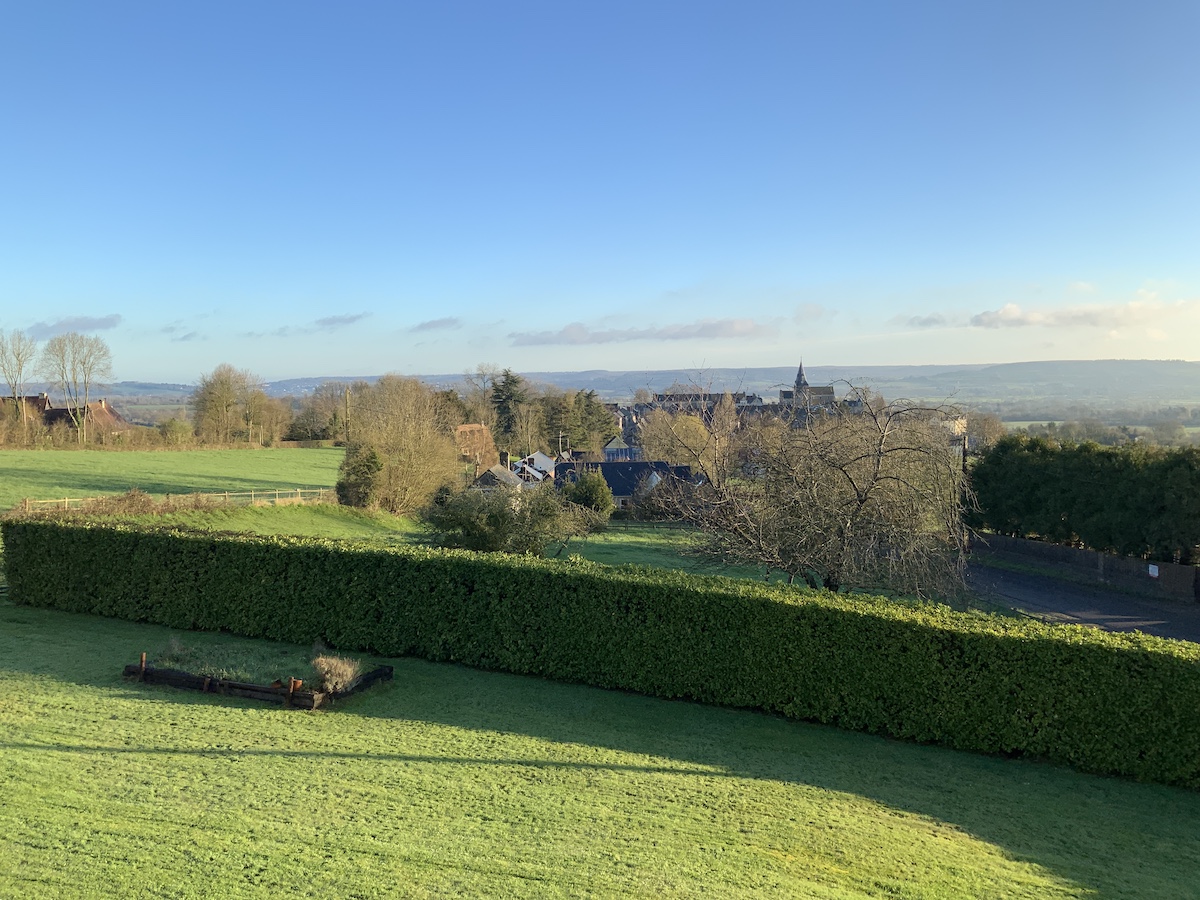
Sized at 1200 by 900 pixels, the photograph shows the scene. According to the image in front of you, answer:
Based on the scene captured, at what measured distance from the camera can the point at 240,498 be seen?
34.3 meters

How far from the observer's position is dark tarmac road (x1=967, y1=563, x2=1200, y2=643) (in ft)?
75.5

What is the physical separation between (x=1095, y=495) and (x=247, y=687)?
3081cm

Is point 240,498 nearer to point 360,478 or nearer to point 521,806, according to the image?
point 360,478

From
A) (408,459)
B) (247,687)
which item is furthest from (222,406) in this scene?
(247,687)

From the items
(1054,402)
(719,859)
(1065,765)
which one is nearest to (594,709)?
(719,859)

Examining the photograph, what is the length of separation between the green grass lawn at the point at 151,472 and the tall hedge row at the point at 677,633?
2263 cm

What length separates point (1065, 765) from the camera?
33.0ft

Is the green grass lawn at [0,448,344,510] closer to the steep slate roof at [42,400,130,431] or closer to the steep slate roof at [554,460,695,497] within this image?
the steep slate roof at [42,400,130,431]

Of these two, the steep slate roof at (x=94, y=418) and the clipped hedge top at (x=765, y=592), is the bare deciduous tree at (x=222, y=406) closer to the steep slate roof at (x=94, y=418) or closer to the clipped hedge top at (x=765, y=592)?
the steep slate roof at (x=94, y=418)

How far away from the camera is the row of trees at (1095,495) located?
1026 inches

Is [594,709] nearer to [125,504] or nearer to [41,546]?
[41,546]

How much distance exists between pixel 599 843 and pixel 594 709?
4.82 m

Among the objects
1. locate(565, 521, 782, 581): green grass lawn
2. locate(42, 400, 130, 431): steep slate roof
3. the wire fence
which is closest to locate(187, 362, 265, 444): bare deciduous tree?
locate(42, 400, 130, 431): steep slate roof

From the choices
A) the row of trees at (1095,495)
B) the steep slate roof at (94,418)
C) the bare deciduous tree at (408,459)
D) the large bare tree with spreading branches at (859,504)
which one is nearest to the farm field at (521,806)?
the large bare tree with spreading branches at (859,504)
